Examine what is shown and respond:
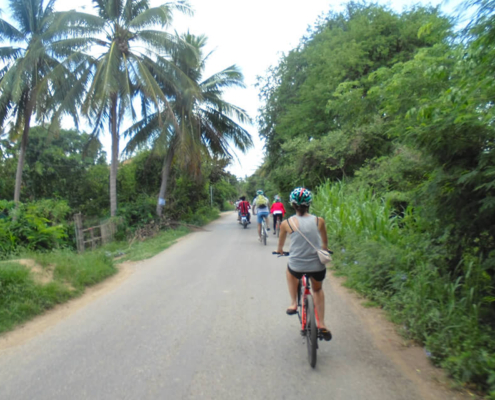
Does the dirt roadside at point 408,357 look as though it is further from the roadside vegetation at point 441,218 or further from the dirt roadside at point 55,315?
the dirt roadside at point 55,315

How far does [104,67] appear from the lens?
44.4 ft

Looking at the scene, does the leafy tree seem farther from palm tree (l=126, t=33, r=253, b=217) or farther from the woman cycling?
the woman cycling

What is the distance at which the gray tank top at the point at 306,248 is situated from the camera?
13.8ft

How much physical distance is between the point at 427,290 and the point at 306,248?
1830 mm

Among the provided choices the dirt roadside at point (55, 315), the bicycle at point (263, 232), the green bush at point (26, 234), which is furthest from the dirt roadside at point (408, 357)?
the green bush at point (26, 234)

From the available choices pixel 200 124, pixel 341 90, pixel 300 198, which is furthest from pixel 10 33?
pixel 300 198

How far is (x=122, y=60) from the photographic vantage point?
14.8 m

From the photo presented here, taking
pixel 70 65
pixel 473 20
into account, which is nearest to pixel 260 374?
pixel 473 20

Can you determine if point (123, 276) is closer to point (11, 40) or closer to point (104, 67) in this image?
point (104, 67)

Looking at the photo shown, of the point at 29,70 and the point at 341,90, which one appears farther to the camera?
the point at 341,90

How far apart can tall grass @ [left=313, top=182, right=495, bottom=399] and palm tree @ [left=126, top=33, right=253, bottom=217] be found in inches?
406

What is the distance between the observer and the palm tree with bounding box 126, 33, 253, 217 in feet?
57.3

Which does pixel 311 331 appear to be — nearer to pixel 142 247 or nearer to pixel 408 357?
pixel 408 357

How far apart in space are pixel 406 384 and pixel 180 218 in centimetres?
1871
